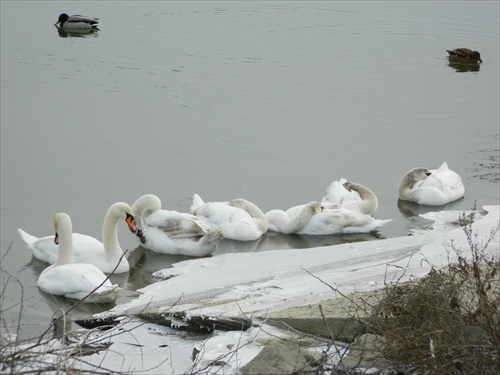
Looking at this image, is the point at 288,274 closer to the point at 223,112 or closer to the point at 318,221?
the point at 318,221

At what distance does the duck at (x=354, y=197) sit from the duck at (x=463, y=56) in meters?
11.4

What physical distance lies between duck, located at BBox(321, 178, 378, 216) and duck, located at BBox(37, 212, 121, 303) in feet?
13.3

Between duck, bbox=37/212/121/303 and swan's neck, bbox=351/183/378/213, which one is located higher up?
swan's neck, bbox=351/183/378/213

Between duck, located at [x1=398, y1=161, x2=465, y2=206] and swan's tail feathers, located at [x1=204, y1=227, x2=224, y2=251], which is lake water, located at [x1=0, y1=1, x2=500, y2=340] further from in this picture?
swan's tail feathers, located at [x1=204, y1=227, x2=224, y2=251]

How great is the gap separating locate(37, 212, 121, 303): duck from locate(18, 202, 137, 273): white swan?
626 mm

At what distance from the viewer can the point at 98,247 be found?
11102mm

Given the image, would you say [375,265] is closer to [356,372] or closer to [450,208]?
[450,208]

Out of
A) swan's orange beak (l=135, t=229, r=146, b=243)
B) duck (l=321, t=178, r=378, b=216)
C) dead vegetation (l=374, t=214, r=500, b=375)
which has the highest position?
dead vegetation (l=374, t=214, r=500, b=375)

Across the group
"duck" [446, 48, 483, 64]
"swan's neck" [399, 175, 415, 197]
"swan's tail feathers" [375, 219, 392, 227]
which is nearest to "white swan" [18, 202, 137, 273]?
"swan's tail feathers" [375, 219, 392, 227]

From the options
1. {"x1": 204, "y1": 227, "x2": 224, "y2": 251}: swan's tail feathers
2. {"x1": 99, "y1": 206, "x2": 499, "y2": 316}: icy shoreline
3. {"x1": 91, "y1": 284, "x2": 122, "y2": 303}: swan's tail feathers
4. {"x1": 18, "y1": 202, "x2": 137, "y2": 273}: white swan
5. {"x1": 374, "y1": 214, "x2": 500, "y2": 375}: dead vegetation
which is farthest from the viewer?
{"x1": 204, "y1": 227, "x2": 224, "y2": 251}: swan's tail feathers

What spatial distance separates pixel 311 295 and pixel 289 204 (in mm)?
4586

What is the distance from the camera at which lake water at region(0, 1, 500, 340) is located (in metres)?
13.3

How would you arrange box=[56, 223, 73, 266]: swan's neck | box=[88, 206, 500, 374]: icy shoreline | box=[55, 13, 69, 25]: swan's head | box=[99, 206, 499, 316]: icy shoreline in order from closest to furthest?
box=[88, 206, 500, 374]: icy shoreline < box=[99, 206, 499, 316]: icy shoreline < box=[56, 223, 73, 266]: swan's neck < box=[55, 13, 69, 25]: swan's head

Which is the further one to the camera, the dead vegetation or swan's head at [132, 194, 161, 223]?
swan's head at [132, 194, 161, 223]
